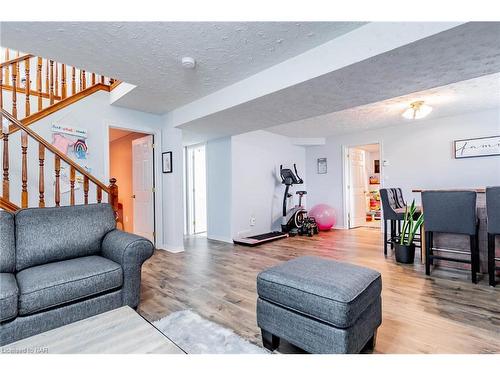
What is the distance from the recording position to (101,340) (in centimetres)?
109

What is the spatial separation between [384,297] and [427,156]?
3.82 metres

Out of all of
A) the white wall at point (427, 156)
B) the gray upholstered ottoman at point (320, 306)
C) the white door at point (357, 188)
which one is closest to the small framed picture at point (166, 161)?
the gray upholstered ottoman at point (320, 306)

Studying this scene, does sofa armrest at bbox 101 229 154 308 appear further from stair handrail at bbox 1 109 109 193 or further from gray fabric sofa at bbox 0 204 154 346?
stair handrail at bbox 1 109 109 193

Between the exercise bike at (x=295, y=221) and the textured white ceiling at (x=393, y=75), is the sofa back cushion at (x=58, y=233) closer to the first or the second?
the textured white ceiling at (x=393, y=75)

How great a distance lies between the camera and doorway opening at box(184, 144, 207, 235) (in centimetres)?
587

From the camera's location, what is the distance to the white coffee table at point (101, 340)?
40.3 inches

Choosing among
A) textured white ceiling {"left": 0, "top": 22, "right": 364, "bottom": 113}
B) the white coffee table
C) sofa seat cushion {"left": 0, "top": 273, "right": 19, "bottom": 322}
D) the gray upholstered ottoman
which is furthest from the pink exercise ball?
sofa seat cushion {"left": 0, "top": 273, "right": 19, "bottom": 322}

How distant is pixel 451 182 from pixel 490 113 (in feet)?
4.19

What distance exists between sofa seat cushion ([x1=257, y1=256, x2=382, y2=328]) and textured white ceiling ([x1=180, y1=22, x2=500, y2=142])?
1.64 metres

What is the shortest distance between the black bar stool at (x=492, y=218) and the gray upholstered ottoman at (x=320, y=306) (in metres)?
1.72

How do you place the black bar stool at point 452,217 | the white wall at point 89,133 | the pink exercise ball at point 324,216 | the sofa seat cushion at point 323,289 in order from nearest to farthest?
the sofa seat cushion at point 323,289, the black bar stool at point 452,217, the white wall at point 89,133, the pink exercise ball at point 324,216
